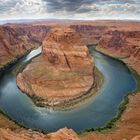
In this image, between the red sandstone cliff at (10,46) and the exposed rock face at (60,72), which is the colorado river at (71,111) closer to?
the exposed rock face at (60,72)

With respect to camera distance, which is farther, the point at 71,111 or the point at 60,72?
the point at 60,72

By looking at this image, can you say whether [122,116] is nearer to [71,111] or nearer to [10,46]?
[71,111]

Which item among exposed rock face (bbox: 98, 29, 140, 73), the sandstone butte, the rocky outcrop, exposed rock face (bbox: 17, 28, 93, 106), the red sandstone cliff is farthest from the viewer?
the red sandstone cliff

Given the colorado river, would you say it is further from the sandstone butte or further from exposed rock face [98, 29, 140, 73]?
Result: exposed rock face [98, 29, 140, 73]

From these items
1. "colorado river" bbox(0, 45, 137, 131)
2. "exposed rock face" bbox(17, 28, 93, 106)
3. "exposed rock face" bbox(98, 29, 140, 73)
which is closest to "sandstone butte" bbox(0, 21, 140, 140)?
"exposed rock face" bbox(98, 29, 140, 73)

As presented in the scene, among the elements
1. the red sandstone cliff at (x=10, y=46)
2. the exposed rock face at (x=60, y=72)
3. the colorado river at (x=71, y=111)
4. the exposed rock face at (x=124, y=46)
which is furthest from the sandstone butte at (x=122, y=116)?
the exposed rock face at (x=60, y=72)

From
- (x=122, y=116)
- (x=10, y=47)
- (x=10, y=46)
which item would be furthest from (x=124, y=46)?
(x=122, y=116)
